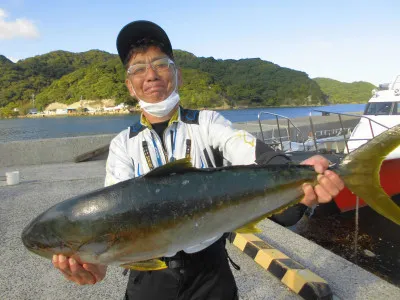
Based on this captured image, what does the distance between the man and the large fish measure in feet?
0.73

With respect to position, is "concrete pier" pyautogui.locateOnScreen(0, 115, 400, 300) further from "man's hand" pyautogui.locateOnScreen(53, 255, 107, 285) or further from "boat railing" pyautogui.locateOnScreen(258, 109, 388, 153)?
"boat railing" pyautogui.locateOnScreen(258, 109, 388, 153)

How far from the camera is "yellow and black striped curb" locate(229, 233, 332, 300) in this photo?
3372mm

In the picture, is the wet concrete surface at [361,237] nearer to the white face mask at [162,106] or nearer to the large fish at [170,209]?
the large fish at [170,209]

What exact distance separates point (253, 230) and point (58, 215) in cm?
118

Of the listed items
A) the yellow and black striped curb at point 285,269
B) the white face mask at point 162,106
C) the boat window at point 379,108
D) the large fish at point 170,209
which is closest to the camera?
the large fish at point 170,209

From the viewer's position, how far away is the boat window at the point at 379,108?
12.1 meters

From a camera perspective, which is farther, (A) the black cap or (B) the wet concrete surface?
(B) the wet concrete surface

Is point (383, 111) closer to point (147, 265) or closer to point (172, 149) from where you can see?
point (172, 149)

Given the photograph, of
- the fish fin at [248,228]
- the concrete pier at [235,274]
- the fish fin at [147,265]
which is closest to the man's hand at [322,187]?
the fish fin at [248,228]

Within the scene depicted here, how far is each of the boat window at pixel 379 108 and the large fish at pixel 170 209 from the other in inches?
463

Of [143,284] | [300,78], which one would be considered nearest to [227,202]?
[143,284]

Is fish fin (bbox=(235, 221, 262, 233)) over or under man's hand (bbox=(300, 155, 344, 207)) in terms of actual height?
under

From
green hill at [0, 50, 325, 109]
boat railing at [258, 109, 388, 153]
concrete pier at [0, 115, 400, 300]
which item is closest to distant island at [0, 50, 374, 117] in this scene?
green hill at [0, 50, 325, 109]

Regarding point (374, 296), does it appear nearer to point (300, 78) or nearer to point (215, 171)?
point (215, 171)
